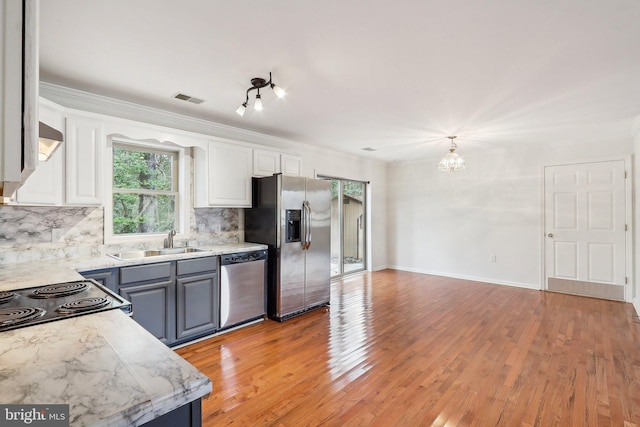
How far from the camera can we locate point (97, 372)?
86cm

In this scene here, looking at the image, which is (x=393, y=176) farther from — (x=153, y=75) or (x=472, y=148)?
(x=153, y=75)

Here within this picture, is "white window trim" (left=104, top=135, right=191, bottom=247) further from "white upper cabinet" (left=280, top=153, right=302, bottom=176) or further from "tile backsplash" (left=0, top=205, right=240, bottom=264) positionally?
"white upper cabinet" (left=280, top=153, right=302, bottom=176)

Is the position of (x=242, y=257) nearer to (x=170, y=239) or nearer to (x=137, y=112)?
(x=170, y=239)

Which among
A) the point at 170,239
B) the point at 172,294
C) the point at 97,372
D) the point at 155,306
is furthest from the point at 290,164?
the point at 97,372

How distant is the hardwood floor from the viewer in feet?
6.71

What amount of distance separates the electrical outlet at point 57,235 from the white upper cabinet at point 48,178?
1.23ft

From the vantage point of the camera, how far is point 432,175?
629cm

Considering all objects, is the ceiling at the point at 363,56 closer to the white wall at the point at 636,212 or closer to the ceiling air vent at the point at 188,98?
the ceiling air vent at the point at 188,98

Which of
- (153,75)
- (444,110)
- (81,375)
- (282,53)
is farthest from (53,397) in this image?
(444,110)

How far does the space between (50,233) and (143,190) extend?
0.92m

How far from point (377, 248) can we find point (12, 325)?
6.05 meters

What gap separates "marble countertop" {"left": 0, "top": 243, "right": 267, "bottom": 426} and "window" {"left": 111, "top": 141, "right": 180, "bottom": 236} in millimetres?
2283

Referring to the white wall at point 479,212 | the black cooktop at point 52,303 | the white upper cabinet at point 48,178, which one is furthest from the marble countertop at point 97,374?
the white wall at point 479,212

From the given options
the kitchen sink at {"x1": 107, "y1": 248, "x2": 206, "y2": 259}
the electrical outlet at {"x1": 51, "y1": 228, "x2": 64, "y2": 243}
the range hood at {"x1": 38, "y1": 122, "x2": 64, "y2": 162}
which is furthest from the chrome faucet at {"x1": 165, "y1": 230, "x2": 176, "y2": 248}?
the range hood at {"x1": 38, "y1": 122, "x2": 64, "y2": 162}
